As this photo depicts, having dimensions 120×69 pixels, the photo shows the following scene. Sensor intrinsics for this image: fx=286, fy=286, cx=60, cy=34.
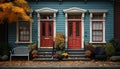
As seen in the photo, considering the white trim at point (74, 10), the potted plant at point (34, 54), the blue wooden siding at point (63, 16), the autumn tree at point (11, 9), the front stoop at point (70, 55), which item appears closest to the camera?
the autumn tree at point (11, 9)

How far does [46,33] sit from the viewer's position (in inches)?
1010

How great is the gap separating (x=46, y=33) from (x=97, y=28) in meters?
4.57

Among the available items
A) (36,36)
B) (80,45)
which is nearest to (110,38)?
(80,45)

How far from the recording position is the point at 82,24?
2519 cm

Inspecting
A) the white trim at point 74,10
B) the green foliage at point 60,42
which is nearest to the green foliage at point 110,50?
the green foliage at point 60,42

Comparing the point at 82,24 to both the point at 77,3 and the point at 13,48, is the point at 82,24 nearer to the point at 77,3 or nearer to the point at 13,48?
the point at 77,3

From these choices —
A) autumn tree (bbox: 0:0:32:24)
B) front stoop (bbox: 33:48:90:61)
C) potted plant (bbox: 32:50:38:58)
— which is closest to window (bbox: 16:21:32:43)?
front stoop (bbox: 33:48:90:61)

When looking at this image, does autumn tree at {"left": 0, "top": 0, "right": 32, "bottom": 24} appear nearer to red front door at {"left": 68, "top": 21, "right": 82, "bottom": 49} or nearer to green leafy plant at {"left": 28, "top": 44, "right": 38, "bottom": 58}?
green leafy plant at {"left": 28, "top": 44, "right": 38, "bottom": 58}

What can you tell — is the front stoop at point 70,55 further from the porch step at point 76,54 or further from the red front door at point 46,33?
the red front door at point 46,33

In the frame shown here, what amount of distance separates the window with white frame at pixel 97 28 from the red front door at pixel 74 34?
110 cm

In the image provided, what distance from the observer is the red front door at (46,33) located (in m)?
25.6

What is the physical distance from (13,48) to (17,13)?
3991 mm

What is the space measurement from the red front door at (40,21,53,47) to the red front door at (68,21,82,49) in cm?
170

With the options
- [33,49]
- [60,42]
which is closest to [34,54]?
[33,49]
